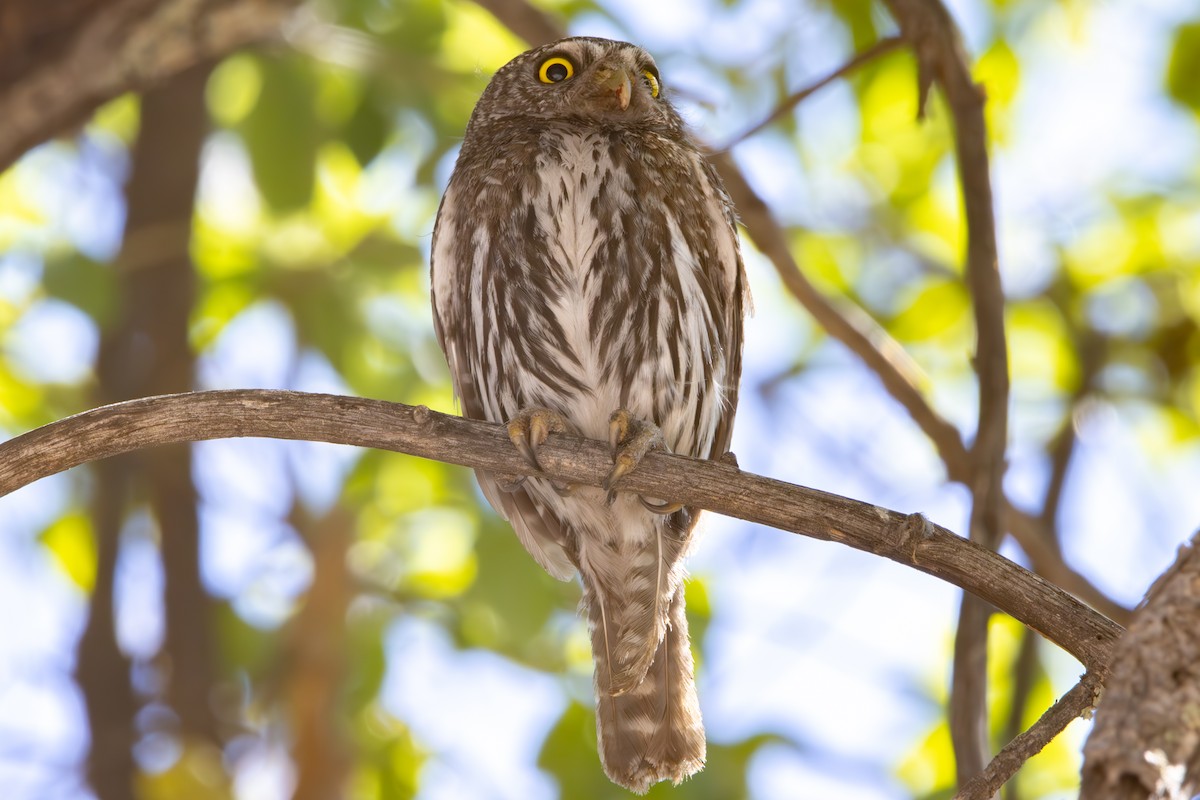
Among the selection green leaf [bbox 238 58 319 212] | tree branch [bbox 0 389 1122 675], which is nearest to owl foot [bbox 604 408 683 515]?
tree branch [bbox 0 389 1122 675]

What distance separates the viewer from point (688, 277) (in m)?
3.56

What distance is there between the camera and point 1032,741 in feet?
6.97

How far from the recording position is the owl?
3518 millimetres

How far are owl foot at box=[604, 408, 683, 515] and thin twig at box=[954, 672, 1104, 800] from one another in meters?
0.87

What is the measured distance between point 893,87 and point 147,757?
146 inches

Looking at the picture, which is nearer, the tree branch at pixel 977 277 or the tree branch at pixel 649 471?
the tree branch at pixel 649 471

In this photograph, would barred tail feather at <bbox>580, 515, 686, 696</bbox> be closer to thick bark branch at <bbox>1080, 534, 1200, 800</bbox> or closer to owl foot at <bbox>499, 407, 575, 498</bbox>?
owl foot at <bbox>499, 407, 575, 498</bbox>

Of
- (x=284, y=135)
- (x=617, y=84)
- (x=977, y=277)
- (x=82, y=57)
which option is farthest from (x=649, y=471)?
(x=284, y=135)

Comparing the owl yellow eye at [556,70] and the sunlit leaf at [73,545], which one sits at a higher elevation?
the owl yellow eye at [556,70]

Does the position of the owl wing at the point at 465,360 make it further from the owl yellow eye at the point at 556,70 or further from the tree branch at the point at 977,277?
the tree branch at the point at 977,277

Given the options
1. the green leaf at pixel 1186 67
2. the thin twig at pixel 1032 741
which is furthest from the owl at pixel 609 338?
the green leaf at pixel 1186 67

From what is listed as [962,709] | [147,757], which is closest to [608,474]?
[962,709]

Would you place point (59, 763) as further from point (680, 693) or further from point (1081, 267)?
point (1081, 267)

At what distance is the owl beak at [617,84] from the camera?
3.87m
